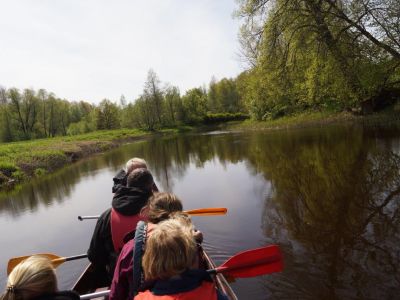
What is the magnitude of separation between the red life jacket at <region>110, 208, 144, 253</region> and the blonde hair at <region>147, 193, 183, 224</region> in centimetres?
58

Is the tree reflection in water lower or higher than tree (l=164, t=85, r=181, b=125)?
lower

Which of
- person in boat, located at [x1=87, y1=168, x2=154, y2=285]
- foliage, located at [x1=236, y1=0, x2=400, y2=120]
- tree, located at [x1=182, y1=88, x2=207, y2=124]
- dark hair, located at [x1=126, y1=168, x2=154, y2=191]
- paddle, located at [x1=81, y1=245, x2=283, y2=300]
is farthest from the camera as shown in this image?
tree, located at [x1=182, y1=88, x2=207, y2=124]

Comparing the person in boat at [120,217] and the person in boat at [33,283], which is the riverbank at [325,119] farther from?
the person in boat at [33,283]

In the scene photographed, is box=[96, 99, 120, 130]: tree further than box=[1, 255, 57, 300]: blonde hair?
Yes

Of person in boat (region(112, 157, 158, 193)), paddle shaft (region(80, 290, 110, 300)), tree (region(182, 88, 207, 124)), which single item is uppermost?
tree (region(182, 88, 207, 124))

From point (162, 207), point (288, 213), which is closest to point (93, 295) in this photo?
point (162, 207)

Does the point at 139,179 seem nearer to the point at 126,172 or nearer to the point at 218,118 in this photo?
the point at 126,172

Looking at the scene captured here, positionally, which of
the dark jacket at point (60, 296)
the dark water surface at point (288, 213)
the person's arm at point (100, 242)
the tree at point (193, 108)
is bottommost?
the dark water surface at point (288, 213)

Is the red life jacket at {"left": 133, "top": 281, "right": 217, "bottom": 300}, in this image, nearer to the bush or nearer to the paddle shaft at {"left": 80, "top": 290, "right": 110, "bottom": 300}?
the paddle shaft at {"left": 80, "top": 290, "right": 110, "bottom": 300}

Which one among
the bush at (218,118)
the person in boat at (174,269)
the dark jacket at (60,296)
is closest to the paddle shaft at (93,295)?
the dark jacket at (60,296)

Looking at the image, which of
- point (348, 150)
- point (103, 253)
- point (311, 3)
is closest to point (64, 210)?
point (103, 253)

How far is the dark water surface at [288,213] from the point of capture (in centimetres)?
458

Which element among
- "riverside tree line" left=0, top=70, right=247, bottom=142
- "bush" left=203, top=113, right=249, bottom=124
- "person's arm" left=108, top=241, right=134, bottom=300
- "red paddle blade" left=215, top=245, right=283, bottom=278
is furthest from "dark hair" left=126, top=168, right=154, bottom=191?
"bush" left=203, top=113, right=249, bottom=124

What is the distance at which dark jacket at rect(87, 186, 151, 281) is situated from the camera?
358 cm
